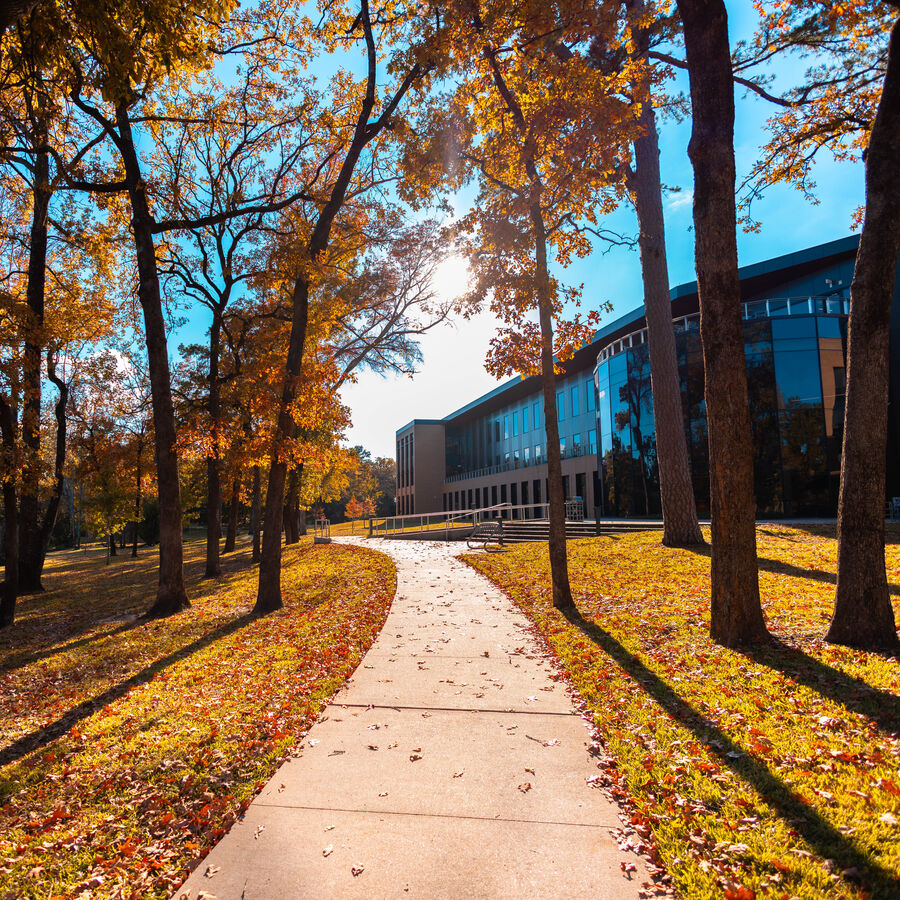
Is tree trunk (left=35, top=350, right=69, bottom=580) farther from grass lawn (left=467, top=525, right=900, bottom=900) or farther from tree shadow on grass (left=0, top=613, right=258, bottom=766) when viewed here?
grass lawn (left=467, top=525, right=900, bottom=900)

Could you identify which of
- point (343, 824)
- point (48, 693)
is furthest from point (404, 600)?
point (343, 824)

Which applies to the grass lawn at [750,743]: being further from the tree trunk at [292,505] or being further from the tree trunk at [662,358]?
the tree trunk at [292,505]

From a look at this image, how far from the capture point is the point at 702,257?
6.68m

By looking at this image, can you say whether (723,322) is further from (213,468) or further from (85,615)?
(213,468)

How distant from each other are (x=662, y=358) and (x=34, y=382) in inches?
603

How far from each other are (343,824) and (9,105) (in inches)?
560

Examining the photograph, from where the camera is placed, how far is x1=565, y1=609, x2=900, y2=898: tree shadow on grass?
9.10 ft

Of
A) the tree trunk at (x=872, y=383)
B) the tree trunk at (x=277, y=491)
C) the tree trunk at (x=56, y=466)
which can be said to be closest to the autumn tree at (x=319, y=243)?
the tree trunk at (x=277, y=491)

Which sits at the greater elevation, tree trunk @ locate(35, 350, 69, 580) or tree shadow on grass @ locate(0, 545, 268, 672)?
tree trunk @ locate(35, 350, 69, 580)

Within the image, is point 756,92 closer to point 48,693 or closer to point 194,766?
point 194,766

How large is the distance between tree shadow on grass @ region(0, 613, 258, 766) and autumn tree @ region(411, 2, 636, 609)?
19.5 ft

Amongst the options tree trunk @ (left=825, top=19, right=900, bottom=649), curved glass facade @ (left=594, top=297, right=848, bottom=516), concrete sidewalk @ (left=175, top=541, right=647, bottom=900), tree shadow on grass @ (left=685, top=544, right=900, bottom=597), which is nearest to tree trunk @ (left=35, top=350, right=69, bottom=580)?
concrete sidewalk @ (left=175, top=541, right=647, bottom=900)

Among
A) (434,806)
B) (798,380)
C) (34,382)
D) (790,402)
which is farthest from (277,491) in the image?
(798,380)

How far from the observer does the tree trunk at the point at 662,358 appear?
45.6ft
